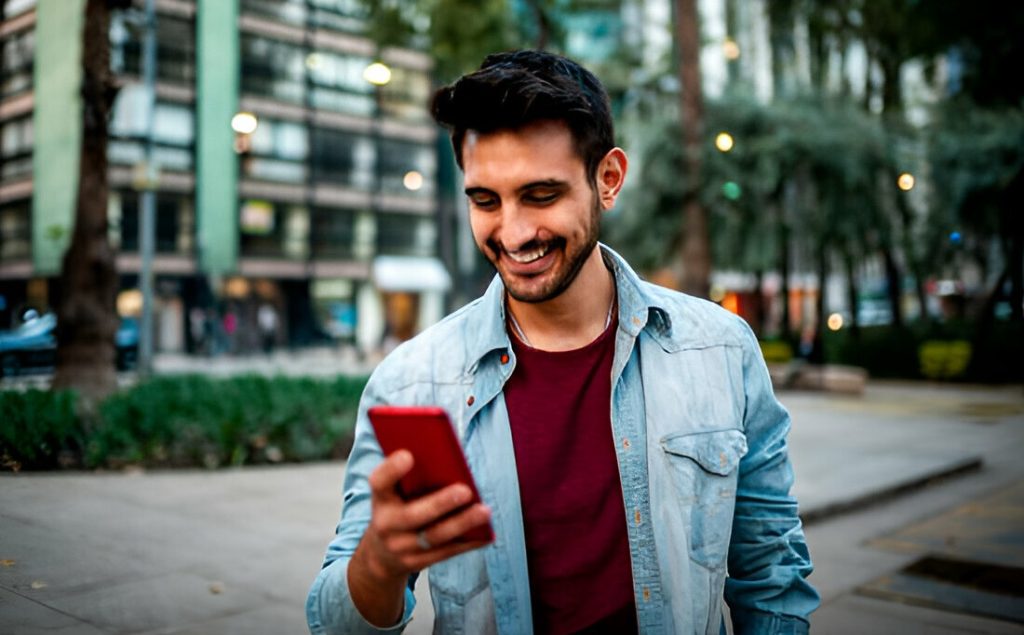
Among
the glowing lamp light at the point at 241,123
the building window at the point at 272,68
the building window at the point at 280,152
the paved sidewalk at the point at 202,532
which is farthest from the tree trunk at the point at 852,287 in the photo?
the building window at the point at 280,152

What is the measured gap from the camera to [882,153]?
19375 mm

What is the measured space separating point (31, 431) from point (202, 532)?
1.97 m

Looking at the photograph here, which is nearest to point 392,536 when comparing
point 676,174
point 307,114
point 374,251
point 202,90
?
point 202,90

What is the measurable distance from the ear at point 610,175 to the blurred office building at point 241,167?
4.85 feet

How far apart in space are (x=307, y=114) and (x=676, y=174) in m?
17.5

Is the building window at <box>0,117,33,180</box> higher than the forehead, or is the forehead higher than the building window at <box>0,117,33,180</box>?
the building window at <box>0,117,33,180</box>

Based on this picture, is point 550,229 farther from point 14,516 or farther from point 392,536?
point 14,516

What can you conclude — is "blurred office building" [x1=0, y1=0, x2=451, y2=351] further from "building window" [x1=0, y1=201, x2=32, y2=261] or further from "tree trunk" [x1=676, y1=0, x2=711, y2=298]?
"tree trunk" [x1=676, y1=0, x2=711, y2=298]

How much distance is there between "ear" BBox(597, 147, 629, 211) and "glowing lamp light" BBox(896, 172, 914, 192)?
19427 mm

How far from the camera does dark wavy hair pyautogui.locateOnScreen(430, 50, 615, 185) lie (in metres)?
1.76

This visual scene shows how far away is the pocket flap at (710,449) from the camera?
190 cm

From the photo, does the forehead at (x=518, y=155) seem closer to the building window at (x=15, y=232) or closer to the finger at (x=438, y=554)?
the finger at (x=438, y=554)

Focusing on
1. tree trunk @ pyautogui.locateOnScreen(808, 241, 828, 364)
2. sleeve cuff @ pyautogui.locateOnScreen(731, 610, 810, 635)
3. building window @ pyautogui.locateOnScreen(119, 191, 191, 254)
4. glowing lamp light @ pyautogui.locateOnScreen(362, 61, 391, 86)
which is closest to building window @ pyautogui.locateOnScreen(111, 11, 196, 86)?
building window @ pyautogui.locateOnScreen(119, 191, 191, 254)

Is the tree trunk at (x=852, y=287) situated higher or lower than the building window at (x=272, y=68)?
lower
